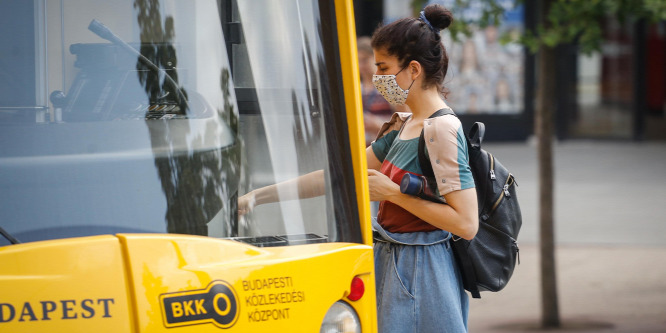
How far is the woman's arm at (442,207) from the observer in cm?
281

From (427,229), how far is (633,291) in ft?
15.9

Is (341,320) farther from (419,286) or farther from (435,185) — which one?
(435,185)

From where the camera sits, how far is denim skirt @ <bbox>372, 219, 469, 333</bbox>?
2918mm

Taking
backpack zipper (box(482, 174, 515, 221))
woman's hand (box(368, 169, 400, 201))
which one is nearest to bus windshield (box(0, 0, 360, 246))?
woman's hand (box(368, 169, 400, 201))

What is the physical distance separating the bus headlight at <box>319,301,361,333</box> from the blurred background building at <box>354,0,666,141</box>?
1376 cm

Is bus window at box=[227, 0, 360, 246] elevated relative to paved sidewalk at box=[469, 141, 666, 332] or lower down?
elevated

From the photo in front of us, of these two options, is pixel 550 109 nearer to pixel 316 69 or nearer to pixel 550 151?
pixel 550 151

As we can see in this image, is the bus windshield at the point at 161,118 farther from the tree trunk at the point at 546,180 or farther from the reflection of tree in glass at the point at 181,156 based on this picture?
the tree trunk at the point at 546,180

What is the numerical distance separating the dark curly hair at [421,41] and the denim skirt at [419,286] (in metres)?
0.56

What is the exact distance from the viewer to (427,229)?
300 cm

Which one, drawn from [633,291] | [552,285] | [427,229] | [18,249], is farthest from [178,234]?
[633,291]

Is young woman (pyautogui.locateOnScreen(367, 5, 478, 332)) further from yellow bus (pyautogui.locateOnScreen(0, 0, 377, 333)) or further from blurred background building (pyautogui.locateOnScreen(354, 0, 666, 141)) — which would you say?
blurred background building (pyautogui.locateOnScreen(354, 0, 666, 141))

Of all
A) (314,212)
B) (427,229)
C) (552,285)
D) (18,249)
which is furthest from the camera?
(552,285)

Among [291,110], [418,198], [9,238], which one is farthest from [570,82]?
[9,238]
